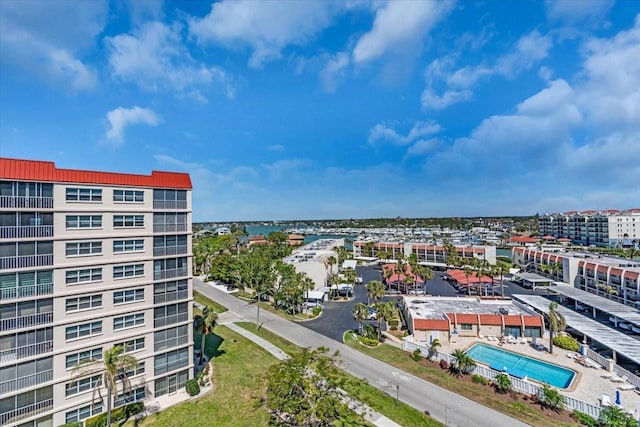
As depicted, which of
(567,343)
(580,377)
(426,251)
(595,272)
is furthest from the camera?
(426,251)

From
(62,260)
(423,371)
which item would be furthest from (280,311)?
(62,260)

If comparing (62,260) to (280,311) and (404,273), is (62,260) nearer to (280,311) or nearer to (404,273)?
(280,311)

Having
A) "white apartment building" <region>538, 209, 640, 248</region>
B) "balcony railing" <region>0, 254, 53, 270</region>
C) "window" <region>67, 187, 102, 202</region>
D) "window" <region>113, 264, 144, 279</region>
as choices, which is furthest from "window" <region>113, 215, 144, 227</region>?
"white apartment building" <region>538, 209, 640, 248</region>

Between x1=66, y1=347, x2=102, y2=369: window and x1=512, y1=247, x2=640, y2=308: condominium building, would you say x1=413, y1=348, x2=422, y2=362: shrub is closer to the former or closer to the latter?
x1=66, y1=347, x2=102, y2=369: window

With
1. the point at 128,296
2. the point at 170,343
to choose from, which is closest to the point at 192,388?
the point at 170,343

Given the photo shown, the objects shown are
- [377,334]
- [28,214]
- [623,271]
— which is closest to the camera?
[28,214]

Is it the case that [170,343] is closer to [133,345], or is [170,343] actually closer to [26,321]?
[133,345]
